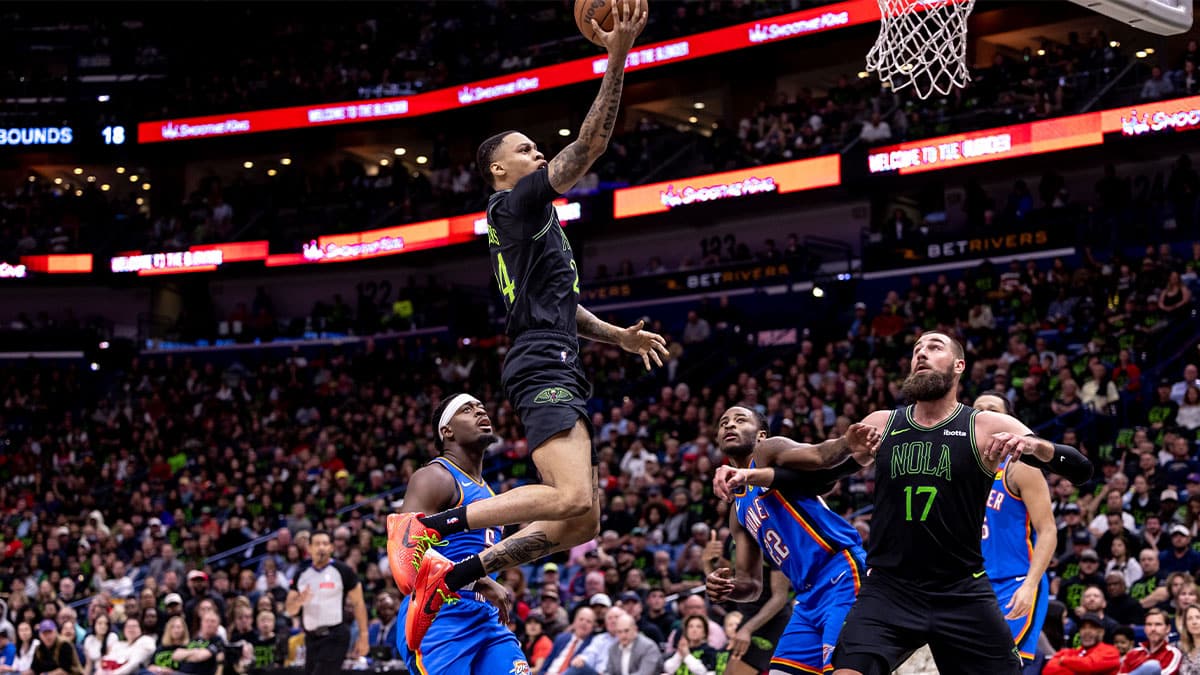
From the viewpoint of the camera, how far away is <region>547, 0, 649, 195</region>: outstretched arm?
20.1 feet

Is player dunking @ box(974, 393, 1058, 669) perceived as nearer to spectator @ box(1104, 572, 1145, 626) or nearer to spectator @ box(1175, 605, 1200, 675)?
spectator @ box(1175, 605, 1200, 675)

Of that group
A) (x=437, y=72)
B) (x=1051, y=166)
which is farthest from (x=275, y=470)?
(x=1051, y=166)

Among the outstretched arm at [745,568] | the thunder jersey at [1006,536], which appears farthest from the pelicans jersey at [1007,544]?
the outstretched arm at [745,568]

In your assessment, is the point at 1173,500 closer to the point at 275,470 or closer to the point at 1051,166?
the point at 1051,166

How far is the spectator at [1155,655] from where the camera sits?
1092 cm

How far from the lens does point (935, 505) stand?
21.3 feet

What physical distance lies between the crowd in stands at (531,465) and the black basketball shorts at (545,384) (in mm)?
6922

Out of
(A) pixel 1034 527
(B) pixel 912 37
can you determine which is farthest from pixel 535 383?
(B) pixel 912 37

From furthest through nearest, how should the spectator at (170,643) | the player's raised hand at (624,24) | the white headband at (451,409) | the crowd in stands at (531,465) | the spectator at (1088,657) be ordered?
the spectator at (170,643) → the crowd in stands at (531,465) → the spectator at (1088,657) → the white headband at (451,409) → the player's raised hand at (624,24)

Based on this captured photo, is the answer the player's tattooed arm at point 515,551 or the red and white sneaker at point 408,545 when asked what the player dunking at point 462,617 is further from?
the player's tattooed arm at point 515,551

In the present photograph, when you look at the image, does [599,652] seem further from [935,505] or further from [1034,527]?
[935,505]

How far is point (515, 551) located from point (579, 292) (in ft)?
8.17

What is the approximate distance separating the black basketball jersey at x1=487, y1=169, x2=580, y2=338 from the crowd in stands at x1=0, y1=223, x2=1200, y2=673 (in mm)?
7037

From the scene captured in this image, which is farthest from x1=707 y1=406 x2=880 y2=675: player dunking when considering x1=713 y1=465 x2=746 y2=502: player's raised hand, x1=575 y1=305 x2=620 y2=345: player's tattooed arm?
x1=575 y1=305 x2=620 y2=345: player's tattooed arm
